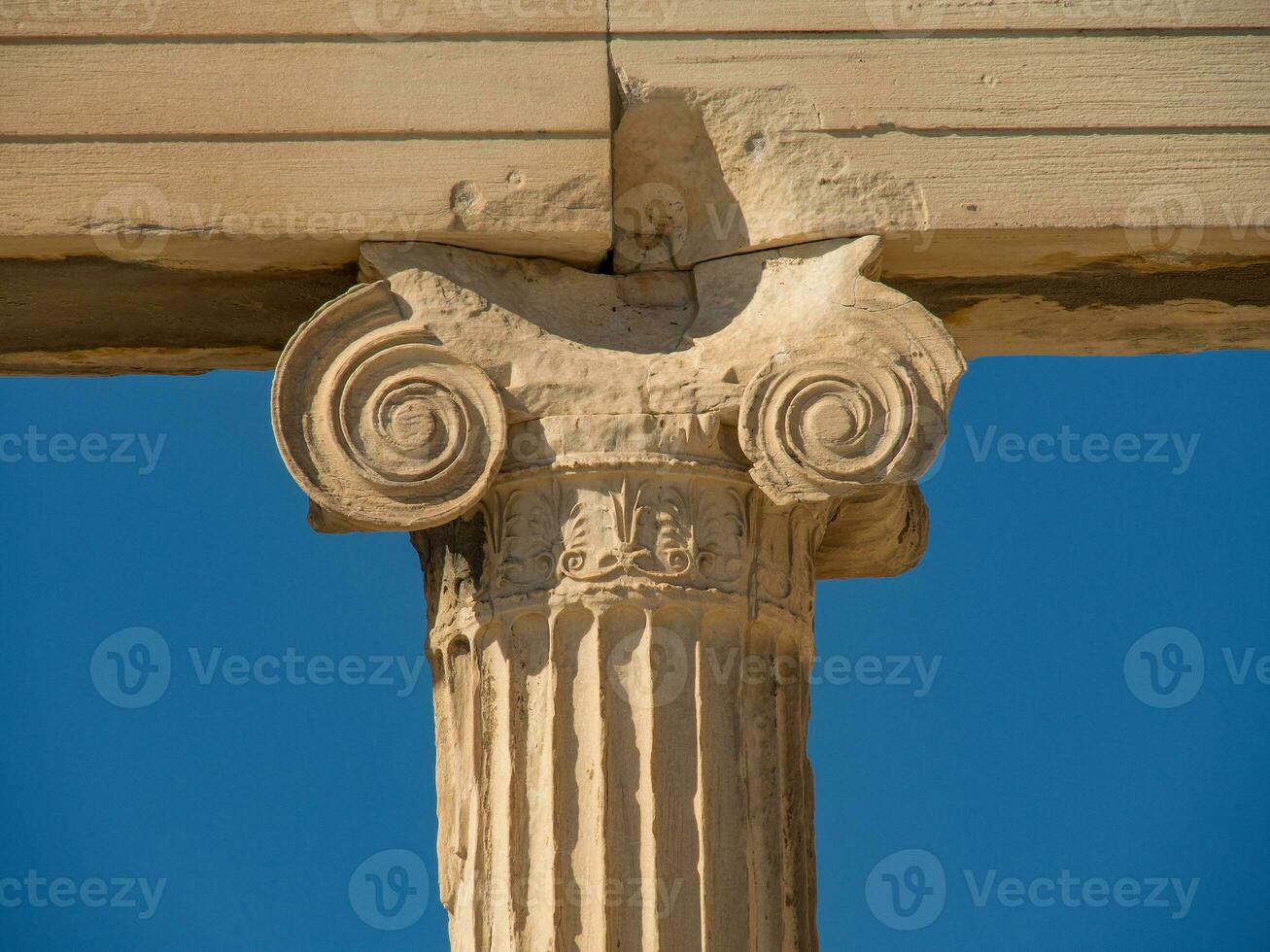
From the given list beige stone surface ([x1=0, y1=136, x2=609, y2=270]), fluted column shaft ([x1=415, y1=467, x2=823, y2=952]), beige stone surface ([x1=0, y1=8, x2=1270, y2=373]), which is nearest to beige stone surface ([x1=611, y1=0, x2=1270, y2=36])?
beige stone surface ([x1=0, y1=8, x2=1270, y2=373])

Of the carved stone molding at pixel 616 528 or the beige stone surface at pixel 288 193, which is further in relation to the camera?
the beige stone surface at pixel 288 193

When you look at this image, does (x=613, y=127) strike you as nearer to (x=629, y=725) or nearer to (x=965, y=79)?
(x=965, y=79)

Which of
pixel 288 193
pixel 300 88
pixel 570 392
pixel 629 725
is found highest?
pixel 300 88

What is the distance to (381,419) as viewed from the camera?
9.58 m

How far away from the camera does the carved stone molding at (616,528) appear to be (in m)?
9.31

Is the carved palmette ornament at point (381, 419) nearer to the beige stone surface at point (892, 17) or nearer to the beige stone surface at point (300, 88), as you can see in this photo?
the beige stone surface at point (300, 88)

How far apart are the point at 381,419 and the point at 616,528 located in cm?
106

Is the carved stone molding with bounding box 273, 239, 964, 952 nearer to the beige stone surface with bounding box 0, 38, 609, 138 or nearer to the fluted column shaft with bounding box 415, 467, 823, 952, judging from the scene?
the fluted column shaft with bounding box 415, 467, 823, 952

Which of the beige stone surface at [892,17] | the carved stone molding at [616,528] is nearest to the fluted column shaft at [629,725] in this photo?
the carved stone molding at [616,528]

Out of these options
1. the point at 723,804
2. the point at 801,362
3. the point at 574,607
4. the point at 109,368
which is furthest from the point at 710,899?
the point at 109,368

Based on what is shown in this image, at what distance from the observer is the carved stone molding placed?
9.31m

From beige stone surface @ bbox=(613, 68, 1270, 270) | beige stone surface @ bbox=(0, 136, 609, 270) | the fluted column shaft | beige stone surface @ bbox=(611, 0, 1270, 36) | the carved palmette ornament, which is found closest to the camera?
the fluted column shaft

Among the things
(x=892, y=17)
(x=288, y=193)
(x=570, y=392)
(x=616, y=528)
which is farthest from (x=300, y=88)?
(x=892, y=17)

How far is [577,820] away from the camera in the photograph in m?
9.32
